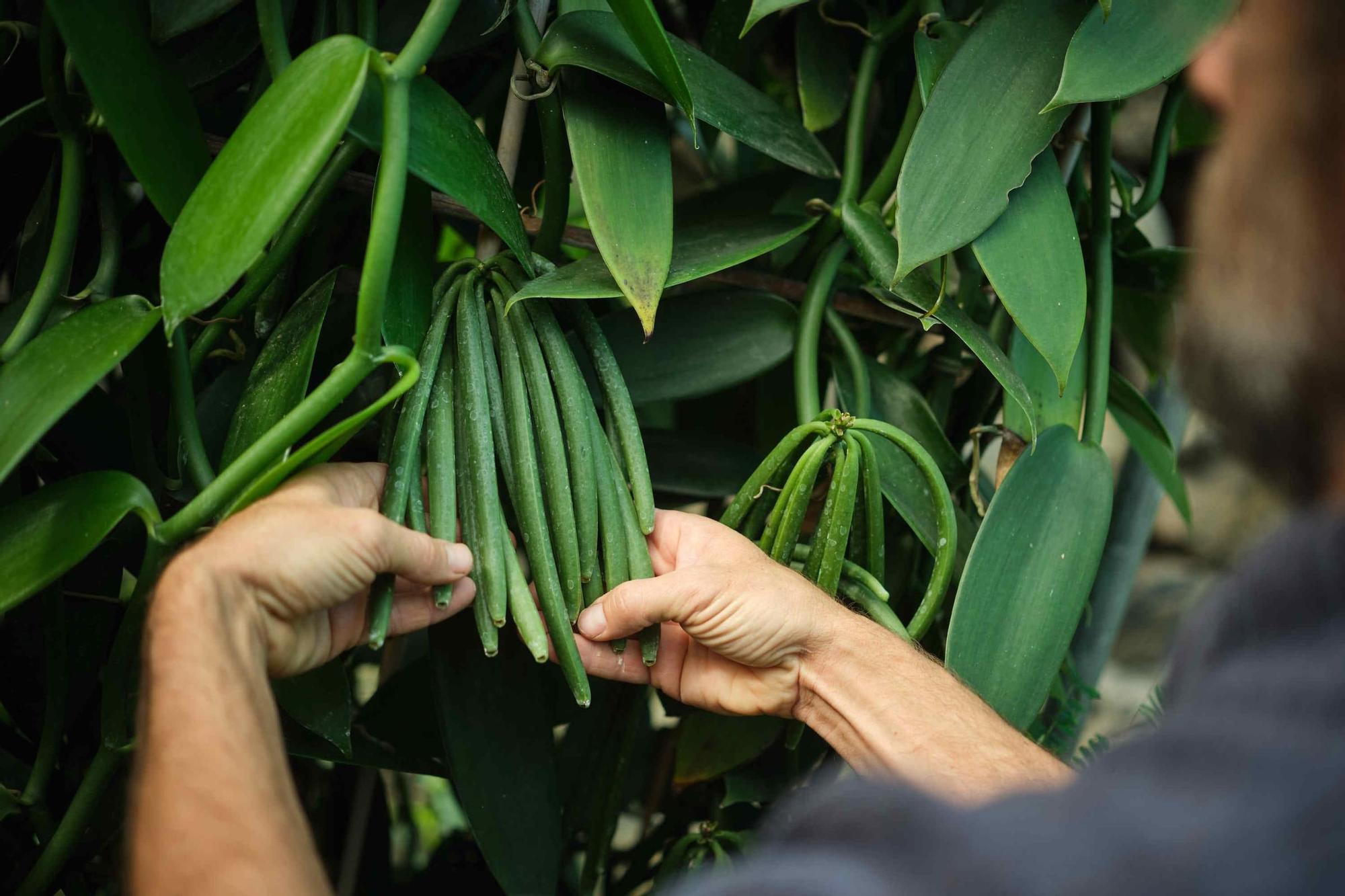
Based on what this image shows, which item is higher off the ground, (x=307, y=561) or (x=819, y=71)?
(x=819, y=71)

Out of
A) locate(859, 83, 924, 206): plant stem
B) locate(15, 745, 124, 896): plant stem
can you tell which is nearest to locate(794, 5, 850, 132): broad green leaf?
locate(859, 83, 924, 206): plant stem

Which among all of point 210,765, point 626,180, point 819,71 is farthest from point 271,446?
point 819,71

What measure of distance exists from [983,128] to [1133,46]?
0.34 feet

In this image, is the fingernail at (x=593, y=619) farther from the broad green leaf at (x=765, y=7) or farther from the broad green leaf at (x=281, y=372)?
the broad green leaf at (x=765, y=7)

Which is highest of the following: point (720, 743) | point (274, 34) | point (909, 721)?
point (274, 34)

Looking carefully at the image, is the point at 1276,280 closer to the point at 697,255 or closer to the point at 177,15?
the point at 697,255

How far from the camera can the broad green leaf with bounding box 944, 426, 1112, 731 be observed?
0.70 meters

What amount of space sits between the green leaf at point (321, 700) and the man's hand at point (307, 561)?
31 mm

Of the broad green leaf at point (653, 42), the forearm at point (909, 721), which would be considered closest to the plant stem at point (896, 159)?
the broad green leaf at point (653, 42)

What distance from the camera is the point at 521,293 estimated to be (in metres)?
0.64

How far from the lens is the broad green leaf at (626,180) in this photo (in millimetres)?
640

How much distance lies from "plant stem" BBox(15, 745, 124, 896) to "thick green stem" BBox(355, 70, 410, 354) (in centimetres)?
32

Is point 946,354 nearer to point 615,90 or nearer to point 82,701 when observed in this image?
point 615,90

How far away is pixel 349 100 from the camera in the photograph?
20.7 inches
